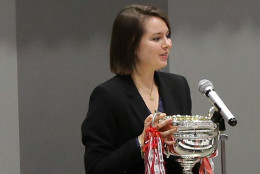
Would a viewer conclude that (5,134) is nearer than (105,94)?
No

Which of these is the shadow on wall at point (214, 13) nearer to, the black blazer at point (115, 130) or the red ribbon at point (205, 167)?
the black blazer at point (115, 130)

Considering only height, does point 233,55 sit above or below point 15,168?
above

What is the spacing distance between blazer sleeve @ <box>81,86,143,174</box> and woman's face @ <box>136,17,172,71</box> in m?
0.23

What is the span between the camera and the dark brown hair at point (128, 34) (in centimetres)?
195

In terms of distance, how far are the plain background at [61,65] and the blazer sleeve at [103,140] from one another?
82.2 inches

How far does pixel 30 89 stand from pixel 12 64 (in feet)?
0.88

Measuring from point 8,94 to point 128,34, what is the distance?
2.43 metres

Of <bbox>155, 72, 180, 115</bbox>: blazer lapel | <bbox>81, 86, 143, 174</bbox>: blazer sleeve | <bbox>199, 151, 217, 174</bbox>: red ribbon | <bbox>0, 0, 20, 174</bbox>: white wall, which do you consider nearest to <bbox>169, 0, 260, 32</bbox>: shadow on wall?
<bbox>0, 0, 20, 174</bbox>: white wall

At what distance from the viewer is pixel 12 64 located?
4156mm

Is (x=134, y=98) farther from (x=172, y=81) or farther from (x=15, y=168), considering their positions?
(x=15, y=168)

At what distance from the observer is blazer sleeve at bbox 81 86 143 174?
1.83 metres

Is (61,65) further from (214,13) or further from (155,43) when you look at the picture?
(155,43)

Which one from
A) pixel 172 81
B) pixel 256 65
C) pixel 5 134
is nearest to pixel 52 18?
pixel 5 134

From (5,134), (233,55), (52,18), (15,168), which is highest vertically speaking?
(52,18)
